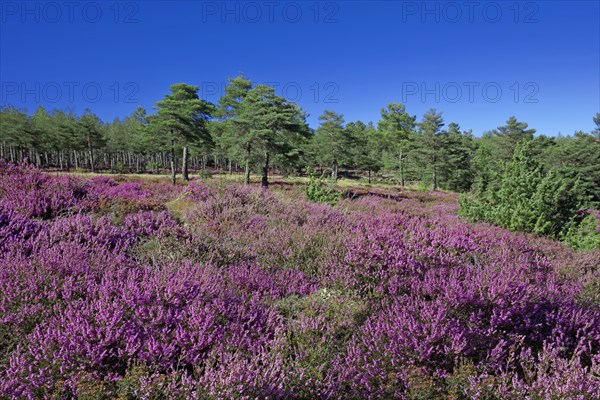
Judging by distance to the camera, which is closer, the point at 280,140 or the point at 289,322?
the point at 289,322

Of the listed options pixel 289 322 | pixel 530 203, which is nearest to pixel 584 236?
pixel 530 203

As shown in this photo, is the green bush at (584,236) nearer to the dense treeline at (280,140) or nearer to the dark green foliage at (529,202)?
the dark green foliage at (529,202)

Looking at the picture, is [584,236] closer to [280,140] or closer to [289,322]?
[289,322]

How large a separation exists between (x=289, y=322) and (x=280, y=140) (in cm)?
2538

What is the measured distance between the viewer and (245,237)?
4.80 meters

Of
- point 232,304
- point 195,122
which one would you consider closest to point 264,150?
point 195,122

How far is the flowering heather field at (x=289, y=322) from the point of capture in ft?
5.67

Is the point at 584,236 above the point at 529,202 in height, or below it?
below

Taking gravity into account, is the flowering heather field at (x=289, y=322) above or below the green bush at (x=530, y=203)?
below

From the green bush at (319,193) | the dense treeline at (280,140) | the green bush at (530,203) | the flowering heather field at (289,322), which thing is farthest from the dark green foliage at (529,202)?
the dense treeline at (280,140)

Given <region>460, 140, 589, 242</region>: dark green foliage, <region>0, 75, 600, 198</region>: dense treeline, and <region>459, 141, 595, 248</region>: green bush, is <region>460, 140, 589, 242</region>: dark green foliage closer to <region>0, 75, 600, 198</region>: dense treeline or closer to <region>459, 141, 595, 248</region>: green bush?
<region>459, 141, 595, 248</region>: green bush

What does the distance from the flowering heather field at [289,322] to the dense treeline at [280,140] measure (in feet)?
62.5

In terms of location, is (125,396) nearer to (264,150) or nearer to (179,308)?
(179,308)

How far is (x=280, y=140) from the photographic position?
2711 centimetres
